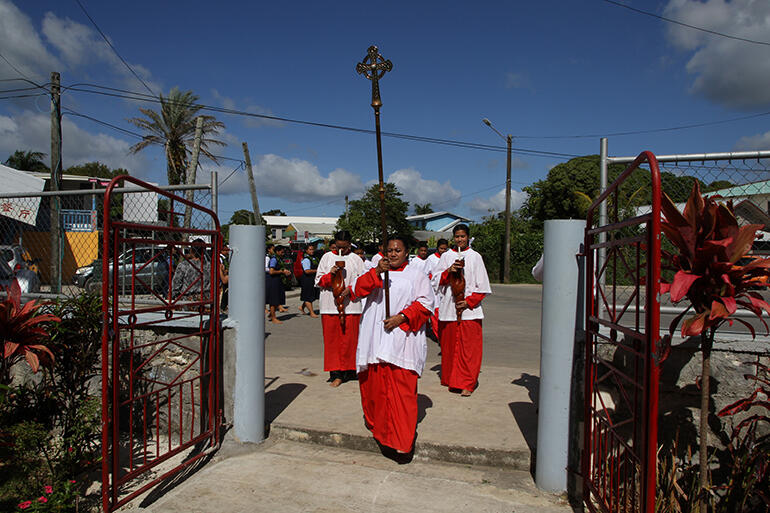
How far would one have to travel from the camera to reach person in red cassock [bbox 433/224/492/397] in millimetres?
5938

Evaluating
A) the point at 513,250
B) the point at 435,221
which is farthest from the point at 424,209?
the point at 513,250

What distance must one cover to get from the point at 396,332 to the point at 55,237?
3742mm

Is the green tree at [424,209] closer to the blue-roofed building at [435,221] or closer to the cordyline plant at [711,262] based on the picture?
the blue-roofed building at [435,221]

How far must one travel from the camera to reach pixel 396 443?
13.9 ft

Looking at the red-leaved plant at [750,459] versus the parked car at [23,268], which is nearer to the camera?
the red-leaved plant at [750,459]

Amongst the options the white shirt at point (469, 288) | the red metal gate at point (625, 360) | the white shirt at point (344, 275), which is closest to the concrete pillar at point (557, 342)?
the red metal gate at point (625, 360)

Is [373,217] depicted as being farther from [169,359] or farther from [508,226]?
[169,359]

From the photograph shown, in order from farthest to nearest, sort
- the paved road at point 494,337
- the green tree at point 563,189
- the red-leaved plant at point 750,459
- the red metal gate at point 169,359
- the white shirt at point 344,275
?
the green tree at point 563,189, the paved road at point 494,337, the white shirt at point 344,275, the red metal gate at point 169,359, the red-leaved plant at point 750,459

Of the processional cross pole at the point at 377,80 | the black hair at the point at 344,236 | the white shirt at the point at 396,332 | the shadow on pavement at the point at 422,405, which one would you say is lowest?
the shadow on pavement at the point at 422,405

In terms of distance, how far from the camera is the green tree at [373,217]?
40.5 metres

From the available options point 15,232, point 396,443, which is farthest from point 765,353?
point 15,232

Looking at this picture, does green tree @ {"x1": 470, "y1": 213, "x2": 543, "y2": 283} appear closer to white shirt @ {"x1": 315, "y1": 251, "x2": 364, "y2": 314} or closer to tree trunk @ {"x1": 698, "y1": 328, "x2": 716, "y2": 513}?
white shirt @ {"x1": 315, "y1": 251, "x2": 364, "y2": 314}

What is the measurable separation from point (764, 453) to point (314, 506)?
2926mm

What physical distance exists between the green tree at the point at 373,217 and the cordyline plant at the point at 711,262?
115 feet
